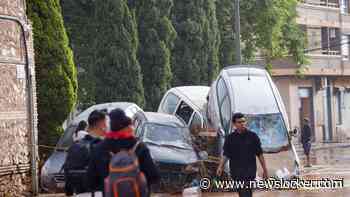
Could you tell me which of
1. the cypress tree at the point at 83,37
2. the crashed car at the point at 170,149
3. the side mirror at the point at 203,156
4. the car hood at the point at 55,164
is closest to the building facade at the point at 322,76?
the cypress tree at the point at 83,37

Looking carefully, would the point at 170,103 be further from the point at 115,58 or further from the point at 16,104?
the point at 16,104

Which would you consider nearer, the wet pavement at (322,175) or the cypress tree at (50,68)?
the wet pavement at (322,175)

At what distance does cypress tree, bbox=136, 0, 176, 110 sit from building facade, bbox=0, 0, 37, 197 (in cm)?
1068

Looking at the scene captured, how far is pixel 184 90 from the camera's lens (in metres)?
24.6

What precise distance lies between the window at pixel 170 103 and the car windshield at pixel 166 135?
5351 mm

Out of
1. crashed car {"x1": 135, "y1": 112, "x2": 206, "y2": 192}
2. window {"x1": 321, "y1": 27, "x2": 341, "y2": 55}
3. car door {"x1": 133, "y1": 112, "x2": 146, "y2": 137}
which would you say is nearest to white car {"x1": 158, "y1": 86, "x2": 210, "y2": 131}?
crashed car {"x1": 135, "y1": 112, "x2": 206, "y2": 192}

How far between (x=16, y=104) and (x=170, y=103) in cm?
819

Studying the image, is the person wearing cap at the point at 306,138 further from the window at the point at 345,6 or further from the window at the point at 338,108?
the window at the point at 345,6

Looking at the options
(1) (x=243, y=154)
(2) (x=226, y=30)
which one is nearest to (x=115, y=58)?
(2) (x=226, y=30)

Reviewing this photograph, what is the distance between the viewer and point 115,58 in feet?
88.5

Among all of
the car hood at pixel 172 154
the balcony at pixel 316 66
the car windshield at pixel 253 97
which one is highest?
the balcony at pixel 316 66

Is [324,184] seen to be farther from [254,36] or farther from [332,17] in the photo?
[332,17]

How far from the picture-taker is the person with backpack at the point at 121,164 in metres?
6.83

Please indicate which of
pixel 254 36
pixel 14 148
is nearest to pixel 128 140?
pixel 14 148
